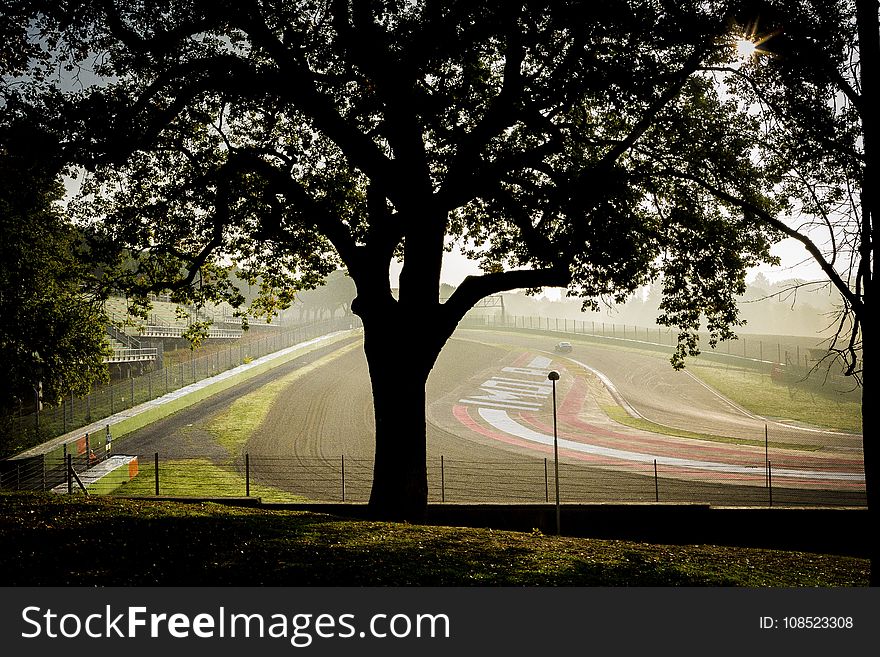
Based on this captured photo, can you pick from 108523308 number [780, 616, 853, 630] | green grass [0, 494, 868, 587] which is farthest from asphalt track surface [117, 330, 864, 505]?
108523308 number [780, 616, 853, 630]

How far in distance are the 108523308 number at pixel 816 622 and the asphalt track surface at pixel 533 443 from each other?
1226 centimetres

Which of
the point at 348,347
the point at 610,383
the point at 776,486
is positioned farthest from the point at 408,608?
the point at 348,347

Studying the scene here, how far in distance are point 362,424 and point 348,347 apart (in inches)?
1332

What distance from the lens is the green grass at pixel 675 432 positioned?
107 ft

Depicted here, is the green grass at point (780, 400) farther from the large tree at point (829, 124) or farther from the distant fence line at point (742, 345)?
the large tree at point (829, 124)

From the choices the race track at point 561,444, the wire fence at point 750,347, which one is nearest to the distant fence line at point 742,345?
the wire fence at point 750,347

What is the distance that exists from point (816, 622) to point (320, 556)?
456 cm

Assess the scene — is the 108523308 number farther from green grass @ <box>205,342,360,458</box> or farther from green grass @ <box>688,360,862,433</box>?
green grass @ <box>688,360,862,433</box>

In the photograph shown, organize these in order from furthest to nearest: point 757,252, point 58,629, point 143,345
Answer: point 143,345 < point 757,252 < point 58,629

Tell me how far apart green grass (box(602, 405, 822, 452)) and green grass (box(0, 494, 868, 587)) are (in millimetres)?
27257

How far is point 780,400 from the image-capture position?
46.7 m

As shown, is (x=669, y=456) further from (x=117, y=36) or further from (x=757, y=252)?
(x=117, y=36)

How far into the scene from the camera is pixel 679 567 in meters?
6.86

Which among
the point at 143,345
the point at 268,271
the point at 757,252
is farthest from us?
the point at 143,345
